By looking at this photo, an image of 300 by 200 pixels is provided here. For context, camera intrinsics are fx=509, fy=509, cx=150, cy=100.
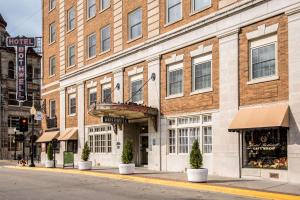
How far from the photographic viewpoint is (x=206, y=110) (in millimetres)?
24188

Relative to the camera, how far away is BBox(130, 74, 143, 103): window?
98.0 ft

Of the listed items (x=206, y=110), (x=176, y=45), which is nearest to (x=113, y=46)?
(x=176, y=45)

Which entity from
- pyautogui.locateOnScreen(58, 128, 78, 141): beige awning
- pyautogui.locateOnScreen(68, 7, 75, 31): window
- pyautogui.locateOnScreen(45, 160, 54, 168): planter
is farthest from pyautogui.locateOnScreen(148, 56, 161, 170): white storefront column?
pyautogui.locateOnScreen(68, 7, 75, 31): window

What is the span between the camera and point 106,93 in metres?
33.8

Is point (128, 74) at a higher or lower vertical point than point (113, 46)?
lower

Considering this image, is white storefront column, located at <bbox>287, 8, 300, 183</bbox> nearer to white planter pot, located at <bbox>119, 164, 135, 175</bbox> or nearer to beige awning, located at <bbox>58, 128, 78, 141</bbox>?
white planter pot, located at <bbox>119, 164, 135, 175</bbox>

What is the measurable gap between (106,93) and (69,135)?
5593 millimetres

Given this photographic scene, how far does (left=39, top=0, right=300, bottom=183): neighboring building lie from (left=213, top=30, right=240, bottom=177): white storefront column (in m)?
0.05

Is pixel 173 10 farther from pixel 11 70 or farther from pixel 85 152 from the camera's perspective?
pixel 11 70

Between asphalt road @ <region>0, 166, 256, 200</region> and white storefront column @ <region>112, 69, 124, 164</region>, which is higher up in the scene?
white storefront column @ <region>112, 69, 124, 164</region>

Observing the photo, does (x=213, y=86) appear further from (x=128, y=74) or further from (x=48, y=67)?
(x=48, y=67)

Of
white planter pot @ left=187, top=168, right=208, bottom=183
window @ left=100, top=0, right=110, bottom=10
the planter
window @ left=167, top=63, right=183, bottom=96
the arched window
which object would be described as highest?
window @ left=100, top=0, right=110, bottom=10

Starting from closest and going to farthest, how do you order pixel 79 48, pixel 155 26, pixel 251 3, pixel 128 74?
pixel 251 3
pixel 155 26
pixel 128 74
pixel 79 48

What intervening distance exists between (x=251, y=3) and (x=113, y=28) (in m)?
13.1
